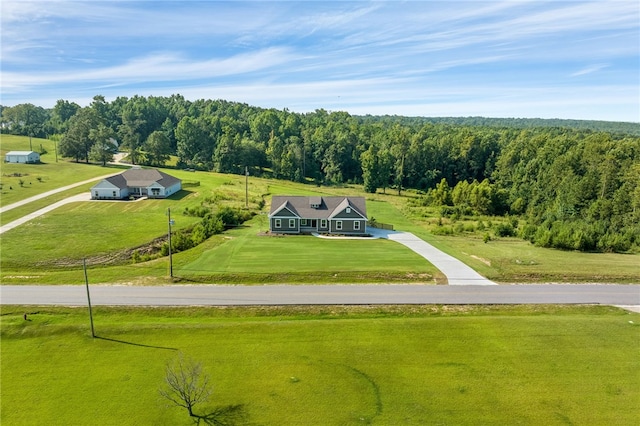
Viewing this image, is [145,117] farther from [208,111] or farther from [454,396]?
[454,396]

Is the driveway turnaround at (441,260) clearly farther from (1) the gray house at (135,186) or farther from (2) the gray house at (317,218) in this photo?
(1) the gray house at (135,186)

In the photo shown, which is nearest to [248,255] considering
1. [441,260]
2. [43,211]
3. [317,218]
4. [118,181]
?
[317,218]

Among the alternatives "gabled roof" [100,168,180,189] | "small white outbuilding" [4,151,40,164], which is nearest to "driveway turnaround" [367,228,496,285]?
"gabled roof" [100,168,180,189]

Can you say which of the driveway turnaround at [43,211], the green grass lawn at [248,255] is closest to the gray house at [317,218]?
the green grass lawn at [248,255]

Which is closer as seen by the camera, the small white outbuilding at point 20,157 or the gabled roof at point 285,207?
the gabled roof at point 285,207

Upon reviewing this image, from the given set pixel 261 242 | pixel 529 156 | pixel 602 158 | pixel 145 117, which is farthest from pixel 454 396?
pixel 145 117

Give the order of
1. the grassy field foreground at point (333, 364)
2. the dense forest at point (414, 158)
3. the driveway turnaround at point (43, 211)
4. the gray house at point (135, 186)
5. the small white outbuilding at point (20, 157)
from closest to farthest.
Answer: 1. the grassy field foreground at point (333, 364)
2. the driveway turnaround at point (43, 211)
3. the dense forest at point (414, 158)
4. the gray house at point (135, 186)
5. the small white outbuilding at point (20, 157)
